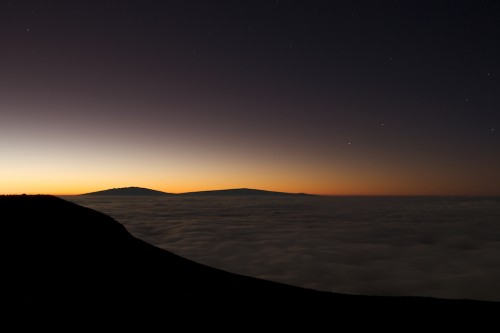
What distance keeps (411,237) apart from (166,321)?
5020 cm

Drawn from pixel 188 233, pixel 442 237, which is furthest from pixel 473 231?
pixel 188 233

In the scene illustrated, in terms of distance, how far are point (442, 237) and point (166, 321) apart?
173 ft

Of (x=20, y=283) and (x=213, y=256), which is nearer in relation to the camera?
A: (x=20, y=283)

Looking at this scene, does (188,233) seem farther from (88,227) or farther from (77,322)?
(77,322)

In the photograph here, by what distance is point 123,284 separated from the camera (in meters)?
16.4

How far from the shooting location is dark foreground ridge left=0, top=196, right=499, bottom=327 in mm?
8805

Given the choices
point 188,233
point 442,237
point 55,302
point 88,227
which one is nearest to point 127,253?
point 88,227

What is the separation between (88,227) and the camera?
2200cm

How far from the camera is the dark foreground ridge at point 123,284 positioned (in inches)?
347

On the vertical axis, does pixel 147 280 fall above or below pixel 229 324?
below

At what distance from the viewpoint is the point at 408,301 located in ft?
42.6

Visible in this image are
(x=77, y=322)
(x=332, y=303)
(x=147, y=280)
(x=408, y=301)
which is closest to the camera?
(x=77, y=322)

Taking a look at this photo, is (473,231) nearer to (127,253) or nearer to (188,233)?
(188,233)

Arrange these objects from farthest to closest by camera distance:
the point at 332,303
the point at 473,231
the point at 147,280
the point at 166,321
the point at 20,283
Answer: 1. the point at 473,231
2. the point at 147,280
3. the point at 20,283
4. the point at 332,303
5. the point at 166,321
